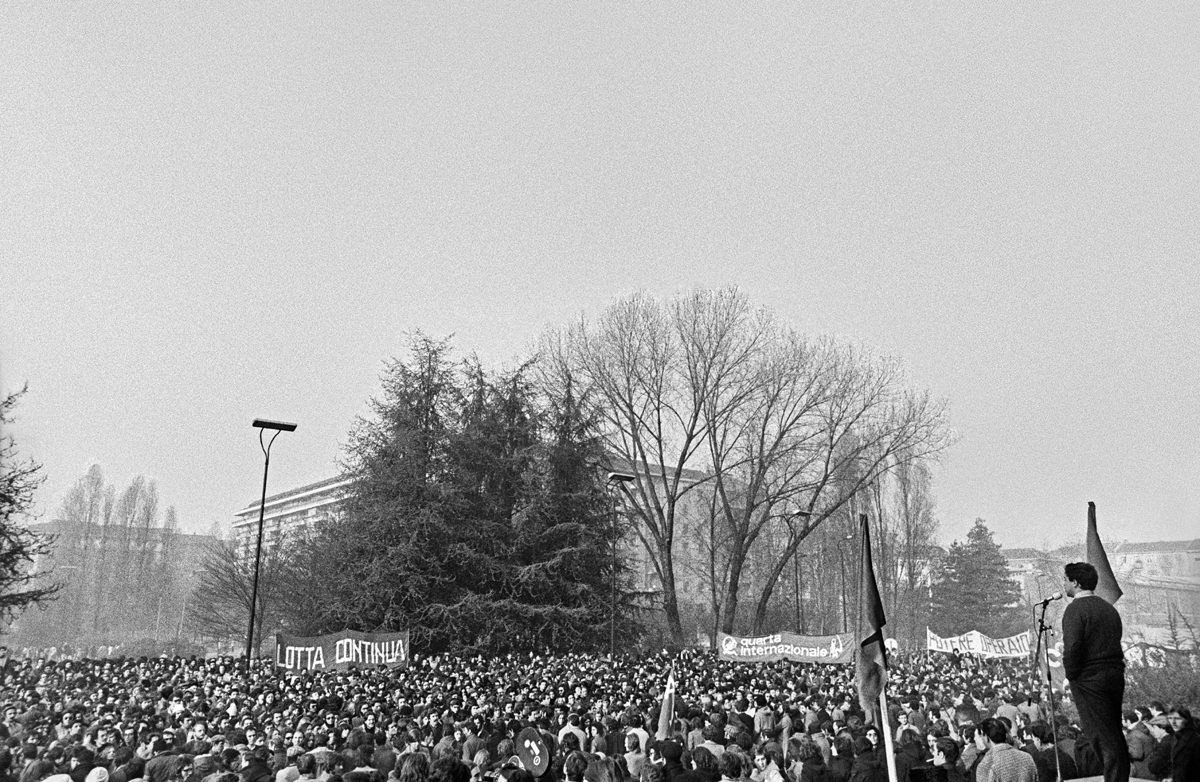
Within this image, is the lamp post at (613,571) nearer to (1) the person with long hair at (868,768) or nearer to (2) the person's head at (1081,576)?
(1) the person with long hair at (868,768)

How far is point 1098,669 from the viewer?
4.95 metres

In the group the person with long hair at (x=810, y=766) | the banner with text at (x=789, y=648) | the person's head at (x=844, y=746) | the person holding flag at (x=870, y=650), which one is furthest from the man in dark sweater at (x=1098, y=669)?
the banner with text at (x=789, y=648)

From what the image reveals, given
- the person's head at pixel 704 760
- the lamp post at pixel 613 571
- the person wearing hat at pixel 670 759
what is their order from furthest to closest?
1. the lamp post at pixel 613 571
2. the person's head at pixel 704 760
3. the person wearing hat at pixel 670 759

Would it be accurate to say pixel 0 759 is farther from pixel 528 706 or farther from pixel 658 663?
pixel 658 663

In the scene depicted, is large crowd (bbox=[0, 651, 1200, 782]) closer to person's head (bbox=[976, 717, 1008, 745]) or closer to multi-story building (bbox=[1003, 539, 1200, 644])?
person's head (bbox=[976, 717, 1008, 745])

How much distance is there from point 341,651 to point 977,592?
144 feet

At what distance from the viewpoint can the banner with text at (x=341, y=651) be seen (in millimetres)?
24297

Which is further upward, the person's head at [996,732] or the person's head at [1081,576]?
the person's head at [1081,576]

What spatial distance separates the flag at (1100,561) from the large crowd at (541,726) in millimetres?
977

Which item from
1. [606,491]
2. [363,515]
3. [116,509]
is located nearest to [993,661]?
[606,491]

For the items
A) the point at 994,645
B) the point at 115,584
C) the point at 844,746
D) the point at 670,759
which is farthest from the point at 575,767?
the point at 115,584

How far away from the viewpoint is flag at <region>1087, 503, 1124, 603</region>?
662 centimetres

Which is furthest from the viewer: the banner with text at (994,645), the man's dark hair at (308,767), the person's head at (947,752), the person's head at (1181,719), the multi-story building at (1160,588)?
the banner with text at (994,645)

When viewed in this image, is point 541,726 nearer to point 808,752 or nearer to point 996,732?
point 808,752
